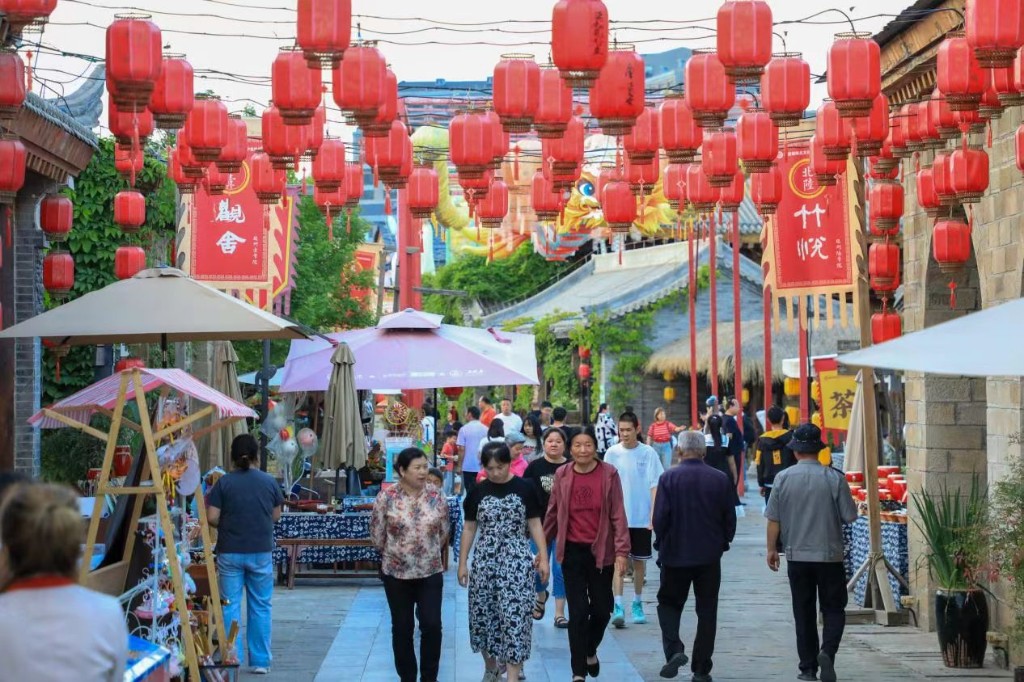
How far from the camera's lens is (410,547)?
10.3 meters

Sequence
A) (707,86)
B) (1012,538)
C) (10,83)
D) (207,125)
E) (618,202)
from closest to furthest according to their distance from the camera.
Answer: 1. (10,83)
2. (1012,538)
3. (707,86)
4. (207,125)
5. (618,202)

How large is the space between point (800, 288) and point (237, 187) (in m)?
6.93

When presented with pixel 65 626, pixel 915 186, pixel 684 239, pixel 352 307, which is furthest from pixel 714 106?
pixel 684 239

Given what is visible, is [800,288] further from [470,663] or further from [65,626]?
[65,626]

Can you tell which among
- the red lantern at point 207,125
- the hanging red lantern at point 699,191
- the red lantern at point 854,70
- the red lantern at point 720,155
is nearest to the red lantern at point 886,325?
the hanging red lantern at point 699,191

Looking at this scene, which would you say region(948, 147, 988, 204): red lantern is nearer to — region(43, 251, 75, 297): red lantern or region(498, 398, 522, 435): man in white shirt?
region(43, 251, 75, 297): red lantern

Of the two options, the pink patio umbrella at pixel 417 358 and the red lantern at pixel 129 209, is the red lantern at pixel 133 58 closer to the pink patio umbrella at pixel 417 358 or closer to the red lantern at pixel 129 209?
the red lantern at pixel 129 209

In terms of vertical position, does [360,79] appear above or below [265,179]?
above

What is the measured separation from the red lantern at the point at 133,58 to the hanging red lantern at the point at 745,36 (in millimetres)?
4091

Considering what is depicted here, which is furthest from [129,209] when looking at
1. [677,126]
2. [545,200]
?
[677,126]

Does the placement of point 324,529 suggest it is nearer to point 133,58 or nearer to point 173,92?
point 173,92

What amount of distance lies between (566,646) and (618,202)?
19.5 ft

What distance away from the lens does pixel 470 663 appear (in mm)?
12383

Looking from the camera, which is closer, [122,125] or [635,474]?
[122,125]
